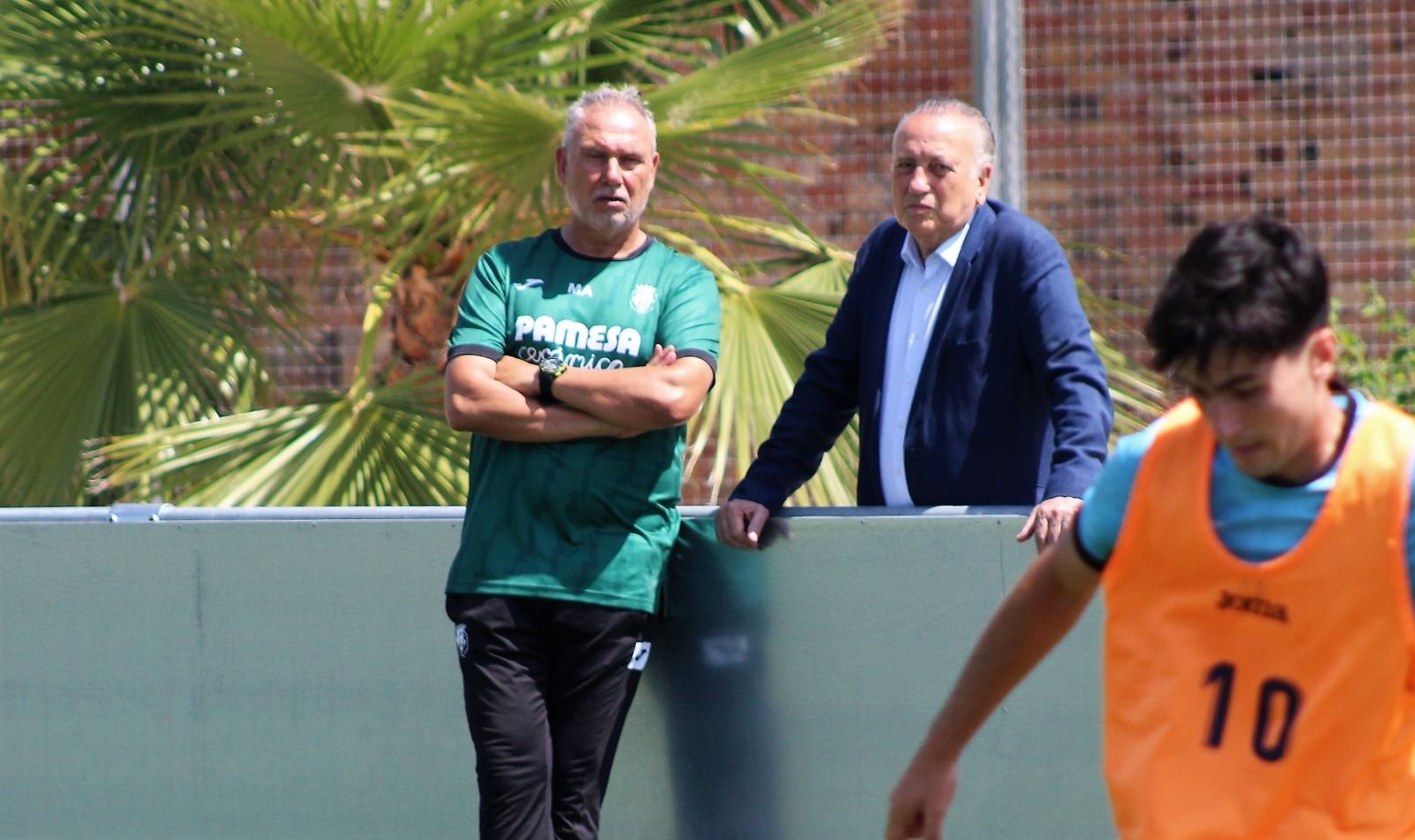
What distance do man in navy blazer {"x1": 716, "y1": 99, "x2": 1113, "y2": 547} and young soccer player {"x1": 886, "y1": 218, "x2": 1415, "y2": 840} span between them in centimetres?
130

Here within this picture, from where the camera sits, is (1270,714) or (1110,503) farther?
(1110,503)

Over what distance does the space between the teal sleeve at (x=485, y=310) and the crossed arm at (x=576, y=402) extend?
111 mm

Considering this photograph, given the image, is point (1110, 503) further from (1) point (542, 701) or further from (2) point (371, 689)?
(2) point (371, 689)

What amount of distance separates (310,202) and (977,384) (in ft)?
9.96

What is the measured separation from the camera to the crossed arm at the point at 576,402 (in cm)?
330

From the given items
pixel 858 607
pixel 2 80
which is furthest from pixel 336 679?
pixel 2 80

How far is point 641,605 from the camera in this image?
335 cm

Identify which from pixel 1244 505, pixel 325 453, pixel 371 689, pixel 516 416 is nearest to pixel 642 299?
pixel 516 416

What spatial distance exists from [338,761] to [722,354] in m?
1.75

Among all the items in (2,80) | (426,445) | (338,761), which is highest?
(2,80)

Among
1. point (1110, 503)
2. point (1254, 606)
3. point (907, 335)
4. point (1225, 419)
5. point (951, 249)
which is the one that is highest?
point (951, 249)

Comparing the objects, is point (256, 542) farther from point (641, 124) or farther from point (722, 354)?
point (722, 354)

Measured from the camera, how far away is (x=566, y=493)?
3.33m

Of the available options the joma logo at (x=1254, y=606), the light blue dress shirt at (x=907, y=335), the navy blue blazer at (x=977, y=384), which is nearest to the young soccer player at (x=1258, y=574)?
the joma logo at (x=1254, y=606)
